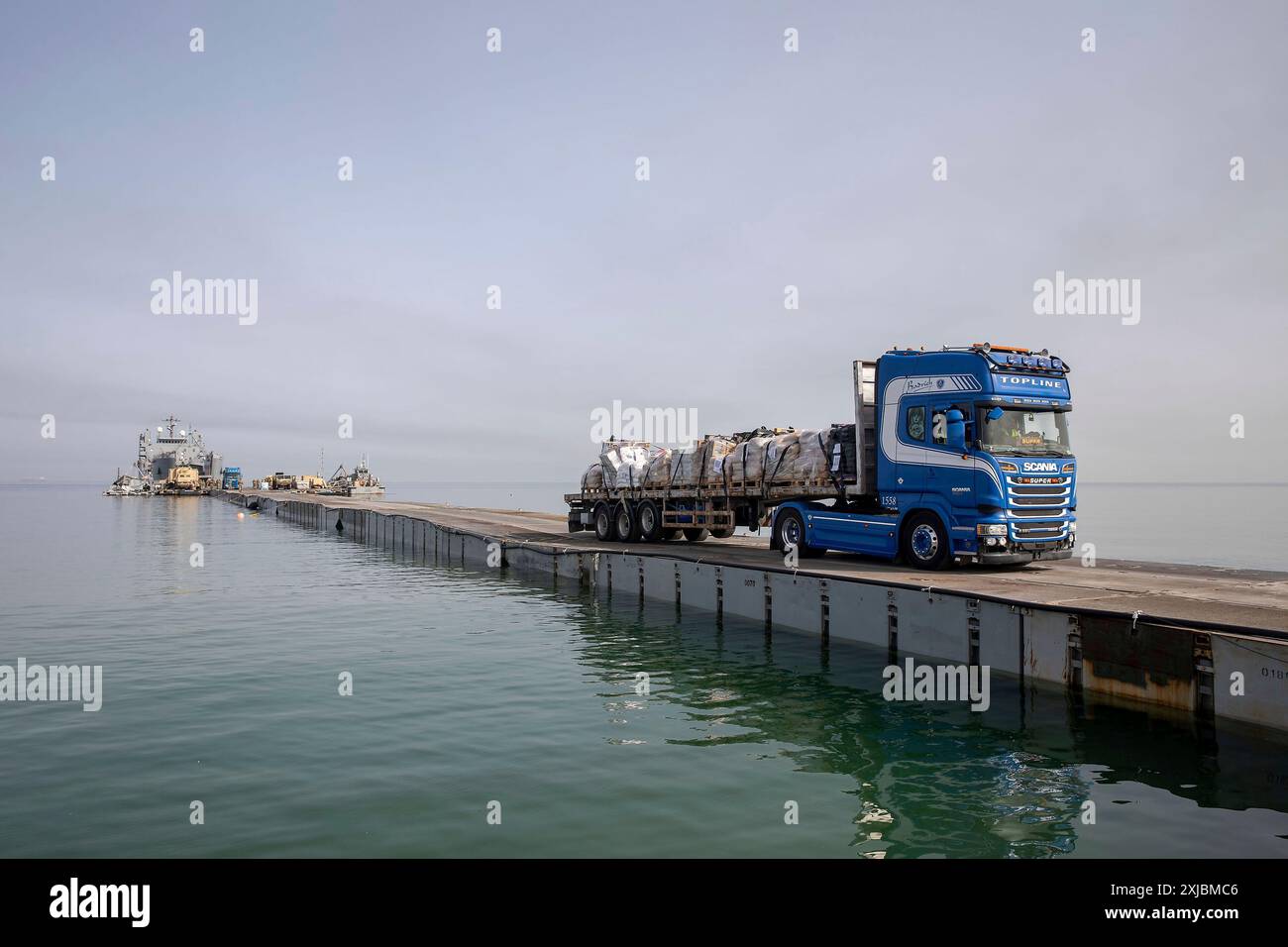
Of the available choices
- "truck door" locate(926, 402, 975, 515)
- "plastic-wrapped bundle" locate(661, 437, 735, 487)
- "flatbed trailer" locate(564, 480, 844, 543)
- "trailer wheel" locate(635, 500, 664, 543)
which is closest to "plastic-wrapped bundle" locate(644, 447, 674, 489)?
"plastic-wrapped bundle" locate(661, 437, 735, 487)

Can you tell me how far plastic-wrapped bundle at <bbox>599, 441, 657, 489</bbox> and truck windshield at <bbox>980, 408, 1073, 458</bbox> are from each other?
1378cm

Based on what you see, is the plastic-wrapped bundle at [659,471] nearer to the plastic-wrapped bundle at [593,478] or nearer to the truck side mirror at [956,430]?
the plastic-wrapped bundle at [593,478]

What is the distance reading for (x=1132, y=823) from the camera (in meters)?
8.48

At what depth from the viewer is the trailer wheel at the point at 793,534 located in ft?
71.8

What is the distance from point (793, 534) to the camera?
2227 centimetres

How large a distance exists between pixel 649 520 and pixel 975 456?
14.4 metres

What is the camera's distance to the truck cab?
17062 mm

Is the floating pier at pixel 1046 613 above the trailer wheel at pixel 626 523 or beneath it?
beneath

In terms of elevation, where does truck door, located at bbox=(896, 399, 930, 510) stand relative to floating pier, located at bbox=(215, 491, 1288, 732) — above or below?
above

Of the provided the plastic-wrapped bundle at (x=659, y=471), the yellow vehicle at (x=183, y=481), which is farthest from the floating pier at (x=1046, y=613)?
the yellow vehicle at (x=183, y=481)

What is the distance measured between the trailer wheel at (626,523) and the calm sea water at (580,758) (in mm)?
10666

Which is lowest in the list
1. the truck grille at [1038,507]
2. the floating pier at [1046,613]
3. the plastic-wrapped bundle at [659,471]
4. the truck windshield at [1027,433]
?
the floating pier at [1046,613]

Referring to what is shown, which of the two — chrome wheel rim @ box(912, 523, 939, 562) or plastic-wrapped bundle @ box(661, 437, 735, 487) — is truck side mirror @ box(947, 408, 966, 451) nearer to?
chrome wheel rim @ box(912, 523, 939, 562)
